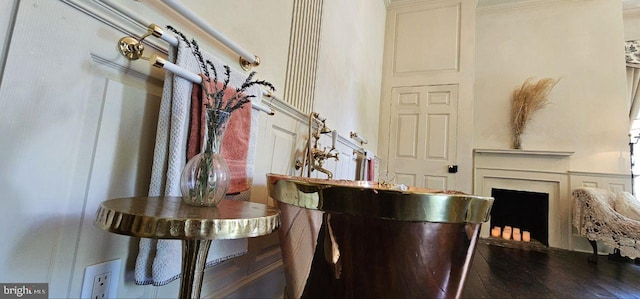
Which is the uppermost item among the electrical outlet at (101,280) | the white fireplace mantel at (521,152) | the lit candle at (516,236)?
the white fireplace mantel at (521,152)

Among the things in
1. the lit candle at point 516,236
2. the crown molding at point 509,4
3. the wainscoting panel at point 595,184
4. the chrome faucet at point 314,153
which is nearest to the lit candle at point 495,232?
the lit candle at point 516,236

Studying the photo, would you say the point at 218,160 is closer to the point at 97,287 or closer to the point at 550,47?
Answer: the point at 97,287

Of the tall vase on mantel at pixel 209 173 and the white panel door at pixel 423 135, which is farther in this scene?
the white panel door at pixel 423 135

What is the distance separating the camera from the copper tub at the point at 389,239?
1.88 ft

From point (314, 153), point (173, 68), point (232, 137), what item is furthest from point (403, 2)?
point (173, 68)

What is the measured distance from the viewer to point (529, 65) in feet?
11.3

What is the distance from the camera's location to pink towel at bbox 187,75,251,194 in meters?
0.70

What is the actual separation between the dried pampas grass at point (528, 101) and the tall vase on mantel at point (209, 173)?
3.74 m

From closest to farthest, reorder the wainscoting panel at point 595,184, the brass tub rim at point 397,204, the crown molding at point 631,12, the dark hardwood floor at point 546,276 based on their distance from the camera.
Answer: the brass tub rim at point 397,204
the dark hardwood floor at point 546,276
the wainscoting panel at point 595,184
the crown molding at point 631,12

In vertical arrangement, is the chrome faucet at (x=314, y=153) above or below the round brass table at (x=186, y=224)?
above

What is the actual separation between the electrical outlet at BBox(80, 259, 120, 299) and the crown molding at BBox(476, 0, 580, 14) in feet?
14.7

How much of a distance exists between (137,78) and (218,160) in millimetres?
292

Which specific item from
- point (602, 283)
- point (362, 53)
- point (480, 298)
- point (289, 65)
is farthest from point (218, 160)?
point (602, 283)

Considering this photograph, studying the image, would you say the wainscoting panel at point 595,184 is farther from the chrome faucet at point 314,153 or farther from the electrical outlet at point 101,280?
the electrical outlet at point 101,280
